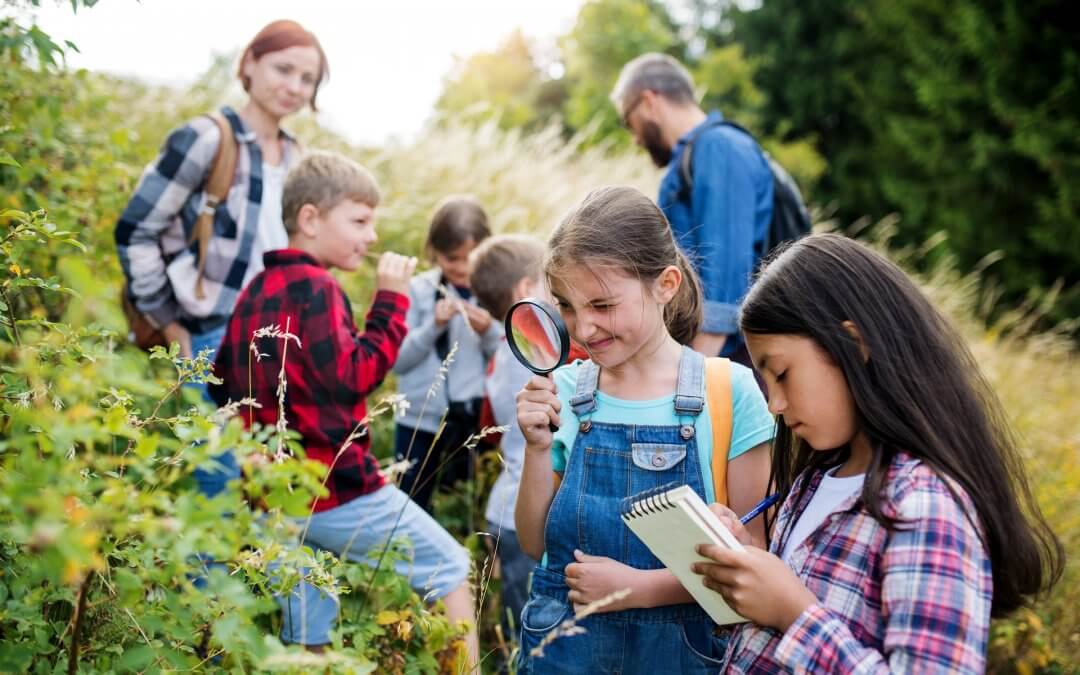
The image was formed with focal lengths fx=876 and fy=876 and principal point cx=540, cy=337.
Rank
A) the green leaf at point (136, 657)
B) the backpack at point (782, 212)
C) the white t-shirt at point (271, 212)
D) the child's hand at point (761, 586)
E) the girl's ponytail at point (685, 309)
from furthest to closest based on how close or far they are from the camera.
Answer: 1. the backpack at point (782, 212)
2. the white t-shirt at point (271, 212)
3. the girl's ponytail at point (685, 309)
4. the child's hand at point (761, 586)
5. the green leaf at point (136, 657)

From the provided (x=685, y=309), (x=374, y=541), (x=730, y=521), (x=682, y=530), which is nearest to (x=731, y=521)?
(x=730, y=521)

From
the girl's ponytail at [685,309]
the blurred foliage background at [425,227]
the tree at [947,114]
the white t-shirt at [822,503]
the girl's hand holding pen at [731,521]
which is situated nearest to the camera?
the blurred foliage background at [425,227]

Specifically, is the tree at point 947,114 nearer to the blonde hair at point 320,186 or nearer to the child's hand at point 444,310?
the child's hand at point 444,310

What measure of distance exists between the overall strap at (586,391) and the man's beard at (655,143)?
1825 mm

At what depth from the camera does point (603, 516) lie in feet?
6.70

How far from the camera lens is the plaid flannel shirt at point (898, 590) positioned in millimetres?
1392

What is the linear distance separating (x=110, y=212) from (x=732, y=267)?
2745 mm

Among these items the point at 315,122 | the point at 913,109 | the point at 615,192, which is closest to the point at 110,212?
the point at 615,192

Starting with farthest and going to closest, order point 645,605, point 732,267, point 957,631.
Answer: point 732,267 < point 645,605 < point 957,631

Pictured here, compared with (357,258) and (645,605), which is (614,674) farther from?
(357,258)

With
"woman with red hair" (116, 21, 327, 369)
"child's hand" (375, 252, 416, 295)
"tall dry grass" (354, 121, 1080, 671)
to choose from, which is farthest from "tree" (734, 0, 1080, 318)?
"child's hand" (375, 252, 416, 295)

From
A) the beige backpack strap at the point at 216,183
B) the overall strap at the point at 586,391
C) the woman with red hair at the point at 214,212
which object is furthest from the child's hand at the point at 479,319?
the overall strap at the point at 586,391

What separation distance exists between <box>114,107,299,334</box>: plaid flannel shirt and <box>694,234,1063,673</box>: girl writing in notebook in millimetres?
2291

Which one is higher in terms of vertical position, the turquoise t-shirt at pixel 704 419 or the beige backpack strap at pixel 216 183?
the beige backpack strap at pixel 216 183
